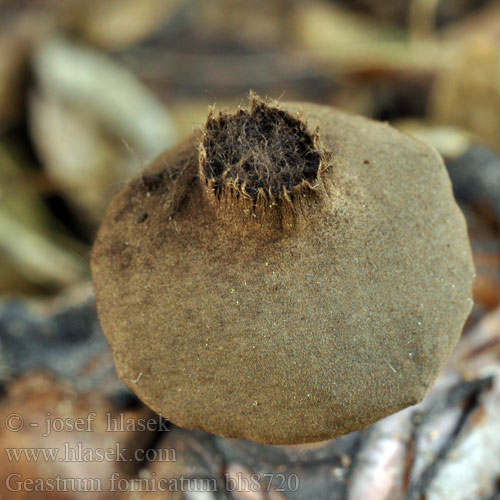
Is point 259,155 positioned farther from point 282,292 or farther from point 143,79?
point 143,79

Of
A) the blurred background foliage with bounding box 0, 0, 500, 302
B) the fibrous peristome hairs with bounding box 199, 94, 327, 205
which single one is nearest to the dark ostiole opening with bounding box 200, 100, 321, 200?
the fibrous peristome hairs with bounding box 199, 94, 327, 205

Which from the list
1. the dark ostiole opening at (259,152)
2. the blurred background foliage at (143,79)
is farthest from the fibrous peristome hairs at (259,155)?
the blurred background foliage at (143,79)

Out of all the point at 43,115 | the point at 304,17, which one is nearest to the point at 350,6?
the point at 304,17

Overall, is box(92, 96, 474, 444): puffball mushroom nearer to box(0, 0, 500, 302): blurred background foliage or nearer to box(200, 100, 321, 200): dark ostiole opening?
box(200, 100, 321, 200): dark ostiole opening

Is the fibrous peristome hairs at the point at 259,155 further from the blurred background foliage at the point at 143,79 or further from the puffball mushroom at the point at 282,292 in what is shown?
the blurred background foliage at the point at 143,79

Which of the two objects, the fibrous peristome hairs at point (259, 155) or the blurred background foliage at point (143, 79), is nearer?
the fibrous peristome hairs at point (259, 155)

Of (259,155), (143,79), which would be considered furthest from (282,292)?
(143,79)
